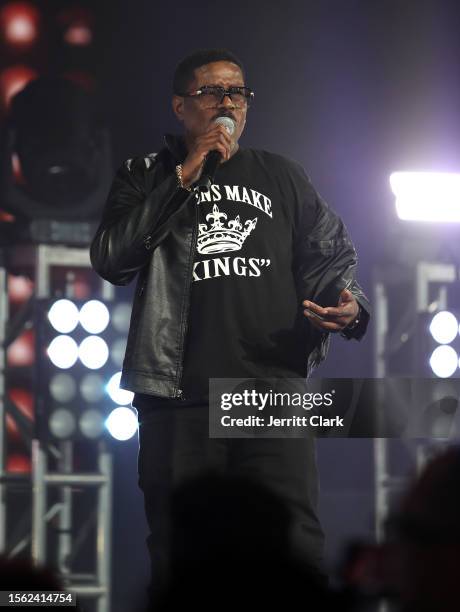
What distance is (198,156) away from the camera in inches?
111

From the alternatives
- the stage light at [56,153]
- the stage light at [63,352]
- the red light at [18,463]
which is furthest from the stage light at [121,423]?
the stage light at [56,153]

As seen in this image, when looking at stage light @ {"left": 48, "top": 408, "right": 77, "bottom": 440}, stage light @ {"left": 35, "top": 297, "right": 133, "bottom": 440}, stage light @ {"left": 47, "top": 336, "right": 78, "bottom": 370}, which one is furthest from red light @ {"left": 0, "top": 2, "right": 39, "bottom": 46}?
stage light @ {"left": 48, "top": 408, "right": 77, "bottom": 440}

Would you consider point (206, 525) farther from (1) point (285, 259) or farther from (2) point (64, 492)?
(2) point (64, 492)

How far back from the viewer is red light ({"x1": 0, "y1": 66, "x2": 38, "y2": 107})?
651 centimetres

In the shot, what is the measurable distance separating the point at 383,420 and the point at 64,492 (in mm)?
2747

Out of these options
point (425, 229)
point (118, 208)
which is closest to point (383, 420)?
point (118, 208)

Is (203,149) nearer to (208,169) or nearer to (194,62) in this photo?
(208,169)

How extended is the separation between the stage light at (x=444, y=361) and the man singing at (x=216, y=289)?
3.60 metres

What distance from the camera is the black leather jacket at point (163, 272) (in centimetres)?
284

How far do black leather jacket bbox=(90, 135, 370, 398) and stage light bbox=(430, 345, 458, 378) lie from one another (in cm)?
366

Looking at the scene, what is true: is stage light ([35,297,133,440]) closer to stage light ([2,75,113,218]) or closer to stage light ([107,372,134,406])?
stage light ([107,372,134,406])

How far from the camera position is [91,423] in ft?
19.5

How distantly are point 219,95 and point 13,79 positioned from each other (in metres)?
3.74
